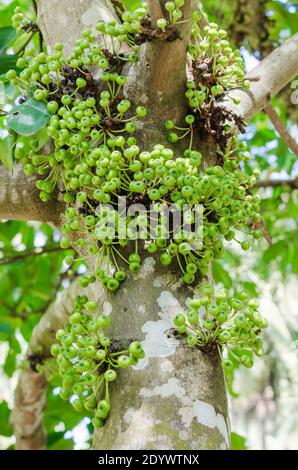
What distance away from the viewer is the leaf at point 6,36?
200 cm

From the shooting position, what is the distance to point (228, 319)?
125 centimetres

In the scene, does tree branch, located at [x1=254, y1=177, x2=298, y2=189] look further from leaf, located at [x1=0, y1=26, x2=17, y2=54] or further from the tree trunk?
the tree trunk

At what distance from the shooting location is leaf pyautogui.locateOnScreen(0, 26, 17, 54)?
200cm

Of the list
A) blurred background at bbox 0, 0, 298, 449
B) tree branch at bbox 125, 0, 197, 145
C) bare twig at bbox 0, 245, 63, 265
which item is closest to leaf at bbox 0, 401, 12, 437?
blurred background at bbox 0, 0, 298, 449

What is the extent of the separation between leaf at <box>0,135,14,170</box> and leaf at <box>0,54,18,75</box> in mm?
475

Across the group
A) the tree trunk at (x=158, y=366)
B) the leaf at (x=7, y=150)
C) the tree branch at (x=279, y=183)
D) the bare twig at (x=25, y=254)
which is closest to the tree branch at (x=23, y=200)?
the leaf at (x=7, y=150)

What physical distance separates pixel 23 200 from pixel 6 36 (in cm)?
79

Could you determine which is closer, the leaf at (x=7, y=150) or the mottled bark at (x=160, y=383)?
the mottled bark at (x=160, y=383)

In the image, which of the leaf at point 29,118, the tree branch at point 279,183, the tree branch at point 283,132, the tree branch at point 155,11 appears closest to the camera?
the tree branch at point 155,11

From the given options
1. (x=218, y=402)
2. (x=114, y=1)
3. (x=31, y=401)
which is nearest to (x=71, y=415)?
(x=31, y=401)

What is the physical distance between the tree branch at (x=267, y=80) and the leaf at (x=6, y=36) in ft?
2.81

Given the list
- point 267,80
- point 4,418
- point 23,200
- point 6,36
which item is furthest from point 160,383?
point 4,418

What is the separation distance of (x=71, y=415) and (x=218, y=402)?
155 centimetres

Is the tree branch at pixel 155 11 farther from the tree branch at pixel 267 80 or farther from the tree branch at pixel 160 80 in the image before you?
the tree branch at pixel 267 80
